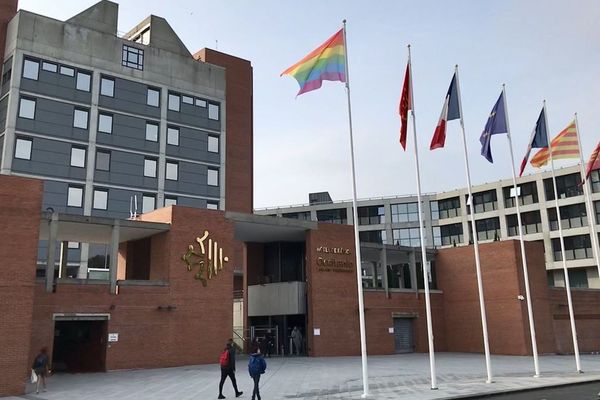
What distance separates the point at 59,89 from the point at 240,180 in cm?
2130

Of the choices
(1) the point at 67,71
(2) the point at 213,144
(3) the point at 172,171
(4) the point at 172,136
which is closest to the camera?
(1) the point at 67,71

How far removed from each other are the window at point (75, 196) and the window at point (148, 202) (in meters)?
5.70

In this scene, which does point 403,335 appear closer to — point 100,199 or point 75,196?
point 100,199

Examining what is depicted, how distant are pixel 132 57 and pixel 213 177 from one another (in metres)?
14.1

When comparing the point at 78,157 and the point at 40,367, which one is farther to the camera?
the point at 78,157

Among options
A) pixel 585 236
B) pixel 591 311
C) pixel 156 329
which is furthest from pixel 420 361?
pixel 585 236

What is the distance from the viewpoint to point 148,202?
173ft

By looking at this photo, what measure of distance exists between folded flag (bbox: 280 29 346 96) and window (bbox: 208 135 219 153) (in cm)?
4066

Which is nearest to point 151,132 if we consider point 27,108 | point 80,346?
point 27,108

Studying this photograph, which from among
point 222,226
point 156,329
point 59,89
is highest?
point 59,89

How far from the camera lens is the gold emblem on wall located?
97.1 feet

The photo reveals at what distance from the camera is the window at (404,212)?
247ft

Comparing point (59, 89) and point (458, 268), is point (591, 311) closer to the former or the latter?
point (458, 268)

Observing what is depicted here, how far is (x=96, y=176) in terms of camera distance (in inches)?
1969
